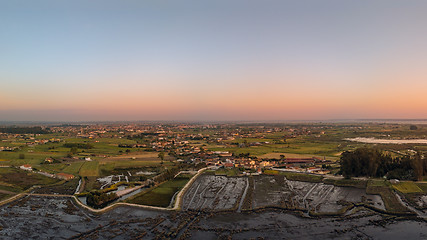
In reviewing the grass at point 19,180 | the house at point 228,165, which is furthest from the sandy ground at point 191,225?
the house at point 228,165

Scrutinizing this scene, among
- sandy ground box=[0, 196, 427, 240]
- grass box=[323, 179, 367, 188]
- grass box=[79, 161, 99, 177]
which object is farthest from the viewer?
grass box=[79, 161, 99, 177]

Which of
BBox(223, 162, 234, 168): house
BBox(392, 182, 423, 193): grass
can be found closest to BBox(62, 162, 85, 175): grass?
BBox(223, 162, 234, 168): house

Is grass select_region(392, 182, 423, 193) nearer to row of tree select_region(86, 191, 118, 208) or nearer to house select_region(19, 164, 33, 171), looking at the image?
row of tree select_region(86, 191, 118, 208)

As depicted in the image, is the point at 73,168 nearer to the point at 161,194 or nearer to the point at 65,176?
the point at 65,176

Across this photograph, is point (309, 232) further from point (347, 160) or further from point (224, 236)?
point (347, 160)

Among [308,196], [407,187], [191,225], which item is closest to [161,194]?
[191,225]
